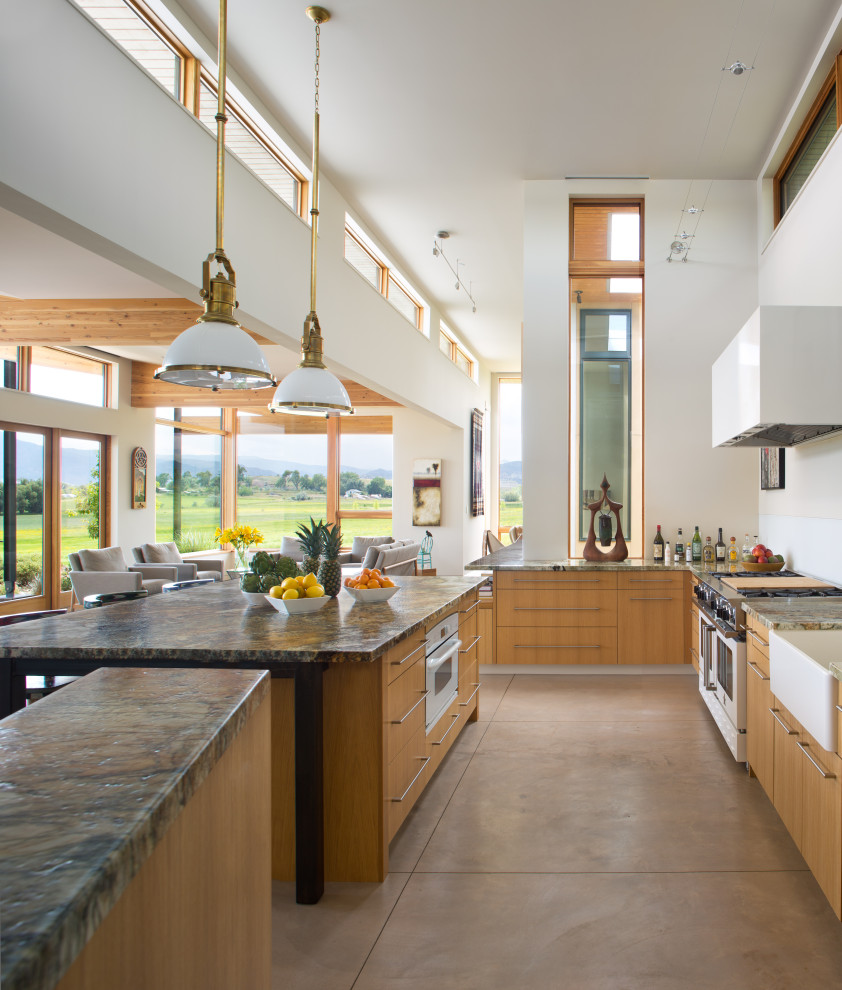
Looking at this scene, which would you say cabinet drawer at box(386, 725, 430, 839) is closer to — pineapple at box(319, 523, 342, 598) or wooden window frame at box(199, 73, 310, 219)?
pineapple at box(319, 523, 342, 598)

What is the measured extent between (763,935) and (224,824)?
191 centimetres

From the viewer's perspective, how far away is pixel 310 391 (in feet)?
11.0

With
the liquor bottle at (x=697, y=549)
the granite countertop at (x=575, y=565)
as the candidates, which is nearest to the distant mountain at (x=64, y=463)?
the granite countertop at (x=575, y=565)

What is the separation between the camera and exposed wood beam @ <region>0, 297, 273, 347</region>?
20.3 feet

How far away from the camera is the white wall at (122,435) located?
891 centimetres

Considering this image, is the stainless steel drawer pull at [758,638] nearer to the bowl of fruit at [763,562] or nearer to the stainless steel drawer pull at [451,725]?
the stainless steel drawer pull at [451,725]

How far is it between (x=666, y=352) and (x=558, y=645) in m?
2.68

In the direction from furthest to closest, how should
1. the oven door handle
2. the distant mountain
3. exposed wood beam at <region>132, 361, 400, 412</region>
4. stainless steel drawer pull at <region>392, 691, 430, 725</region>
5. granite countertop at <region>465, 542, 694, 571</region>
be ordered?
exposed wood beam at <region>132, 361, 400, 412</region> < the distant mountain < granite countertop at <region>465, 542, 694, 571</region> < the oven door handle < stainless steel drawer pull at <region>392, 691, 430, 725</region>

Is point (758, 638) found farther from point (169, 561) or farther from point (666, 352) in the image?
point (169, 561)

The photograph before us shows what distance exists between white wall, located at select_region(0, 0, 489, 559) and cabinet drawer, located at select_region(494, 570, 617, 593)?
2.35 metres

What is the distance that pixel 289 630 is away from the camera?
274cm

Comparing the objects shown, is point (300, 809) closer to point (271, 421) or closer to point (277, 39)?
point (277, 39)

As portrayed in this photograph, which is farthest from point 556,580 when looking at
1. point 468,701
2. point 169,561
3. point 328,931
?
point 169,561

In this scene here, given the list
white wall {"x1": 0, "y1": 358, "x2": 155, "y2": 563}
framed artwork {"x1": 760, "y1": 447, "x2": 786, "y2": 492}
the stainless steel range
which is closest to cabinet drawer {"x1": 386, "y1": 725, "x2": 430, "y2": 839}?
the stainless steel range
